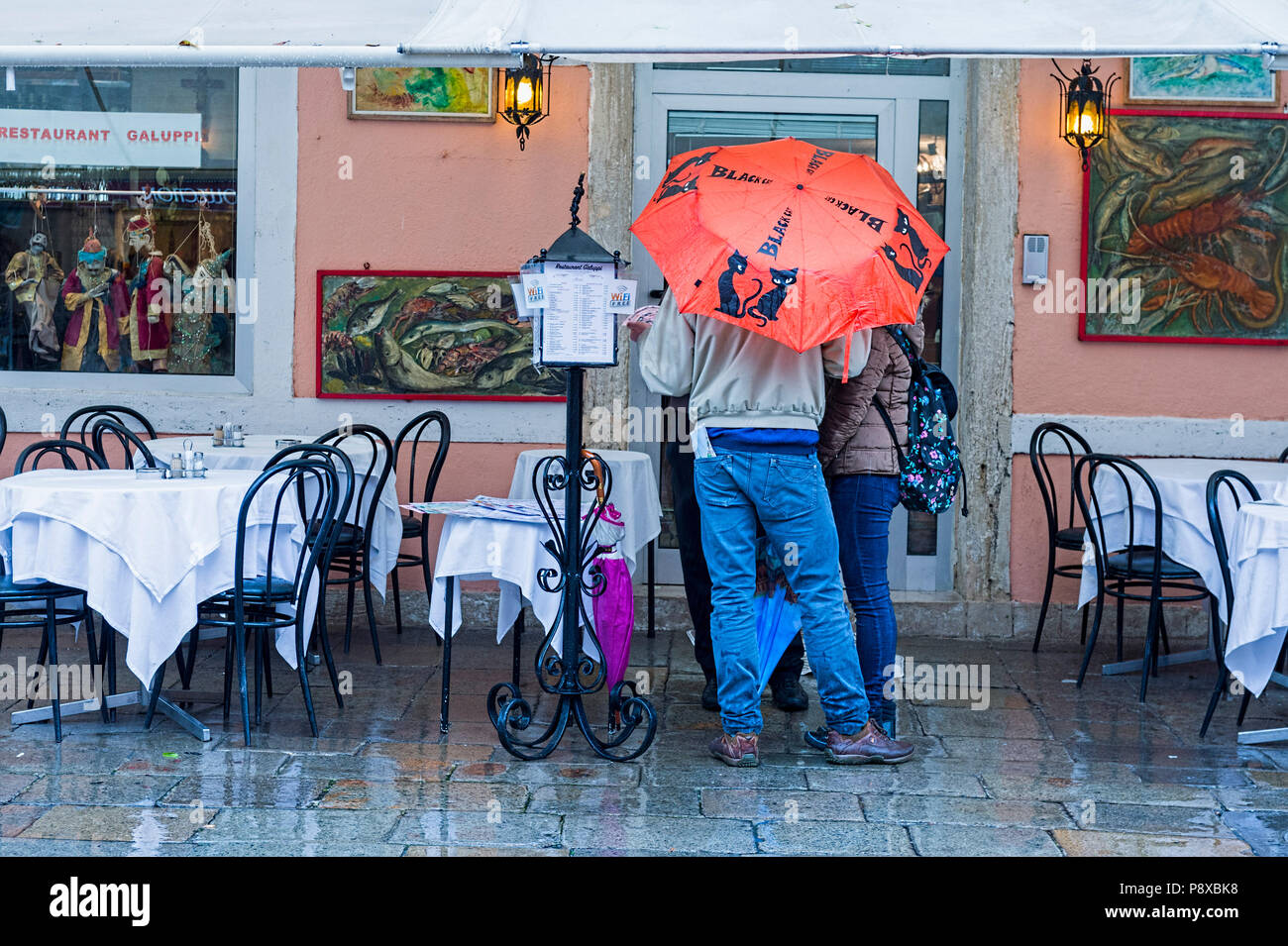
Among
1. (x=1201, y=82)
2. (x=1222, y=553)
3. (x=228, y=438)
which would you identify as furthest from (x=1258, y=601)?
(x=228, y=438)

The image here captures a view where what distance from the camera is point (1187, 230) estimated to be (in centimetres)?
644

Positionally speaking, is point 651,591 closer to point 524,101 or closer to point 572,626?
point 572,626

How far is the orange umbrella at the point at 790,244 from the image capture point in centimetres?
380

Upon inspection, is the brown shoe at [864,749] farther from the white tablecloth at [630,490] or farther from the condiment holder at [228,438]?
the condiment holder at [228,438]

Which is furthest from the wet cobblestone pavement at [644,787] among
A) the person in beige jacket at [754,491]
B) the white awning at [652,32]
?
the white awning at [652,32]

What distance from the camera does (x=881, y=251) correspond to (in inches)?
154

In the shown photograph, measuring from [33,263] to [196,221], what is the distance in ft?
2.62

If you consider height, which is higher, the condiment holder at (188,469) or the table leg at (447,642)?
the condiment holder at (188,469)

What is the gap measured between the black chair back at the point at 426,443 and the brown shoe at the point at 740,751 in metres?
2.23

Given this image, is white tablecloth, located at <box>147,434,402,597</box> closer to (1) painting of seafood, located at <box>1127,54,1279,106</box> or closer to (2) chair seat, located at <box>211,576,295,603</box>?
(2) chair seat, located at <box>211,576,295,603</box>

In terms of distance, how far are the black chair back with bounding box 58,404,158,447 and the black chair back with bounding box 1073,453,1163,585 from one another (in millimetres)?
3822

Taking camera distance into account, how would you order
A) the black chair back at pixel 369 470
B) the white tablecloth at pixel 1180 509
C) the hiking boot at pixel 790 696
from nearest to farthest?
the hiking boot at pixel 790 696, the white tablecloth at pixel 1180 509, the black chair back at pixel 369 470
